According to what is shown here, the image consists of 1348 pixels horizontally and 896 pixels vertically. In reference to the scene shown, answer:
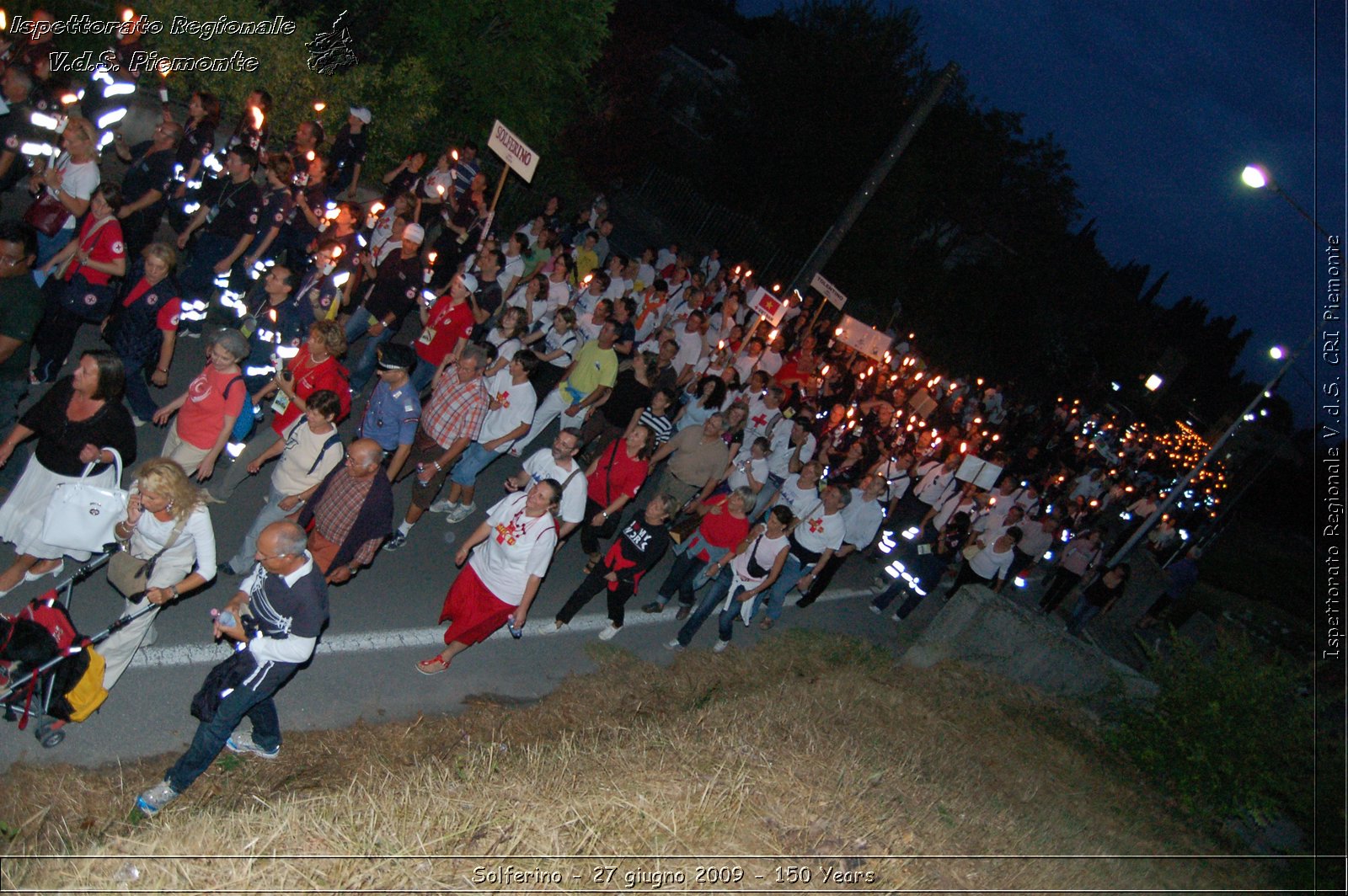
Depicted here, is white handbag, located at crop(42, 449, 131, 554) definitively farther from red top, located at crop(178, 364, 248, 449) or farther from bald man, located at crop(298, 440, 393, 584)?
bald man, located at crop(298, 440, 393, 584)

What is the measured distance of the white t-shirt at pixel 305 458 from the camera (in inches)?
233

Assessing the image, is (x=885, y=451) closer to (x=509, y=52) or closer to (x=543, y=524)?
(x=543, y=524)

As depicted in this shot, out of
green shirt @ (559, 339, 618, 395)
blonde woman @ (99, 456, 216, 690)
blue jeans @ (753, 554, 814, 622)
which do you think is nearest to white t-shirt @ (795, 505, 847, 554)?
blue jeans @ (753, 554, 814, 622)

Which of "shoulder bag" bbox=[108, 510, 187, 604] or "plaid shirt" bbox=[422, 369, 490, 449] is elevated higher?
"plaid shirt" bbox=[422, 369, 490, 449]

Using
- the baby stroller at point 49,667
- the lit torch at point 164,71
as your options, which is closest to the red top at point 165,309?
the baby stroller at point 49,667

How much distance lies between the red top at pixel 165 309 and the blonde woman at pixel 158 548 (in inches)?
93.8

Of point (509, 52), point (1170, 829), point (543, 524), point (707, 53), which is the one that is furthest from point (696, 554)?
point (707, 53)

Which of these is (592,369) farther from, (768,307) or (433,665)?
(768,307)

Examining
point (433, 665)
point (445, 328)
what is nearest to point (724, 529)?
point (433, 665)

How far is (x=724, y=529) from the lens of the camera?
816 centimetres

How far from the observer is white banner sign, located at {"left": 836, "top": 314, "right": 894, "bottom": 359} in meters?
16.5

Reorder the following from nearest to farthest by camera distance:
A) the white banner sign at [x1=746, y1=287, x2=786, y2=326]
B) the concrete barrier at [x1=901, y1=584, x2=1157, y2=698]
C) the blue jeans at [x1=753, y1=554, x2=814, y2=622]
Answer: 1. the blue jeans at [x1=753, y1=554, x2=814, y2=622]
2. the concrete barrier at [x1=901, y1=584, x2=1157, y2=698]
3. the white banner sign at [x1=746, y1=287, x2=786, y2=326]

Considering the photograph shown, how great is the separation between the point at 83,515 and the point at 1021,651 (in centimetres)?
863

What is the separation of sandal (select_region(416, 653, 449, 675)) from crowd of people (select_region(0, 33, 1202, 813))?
21 millimetres
